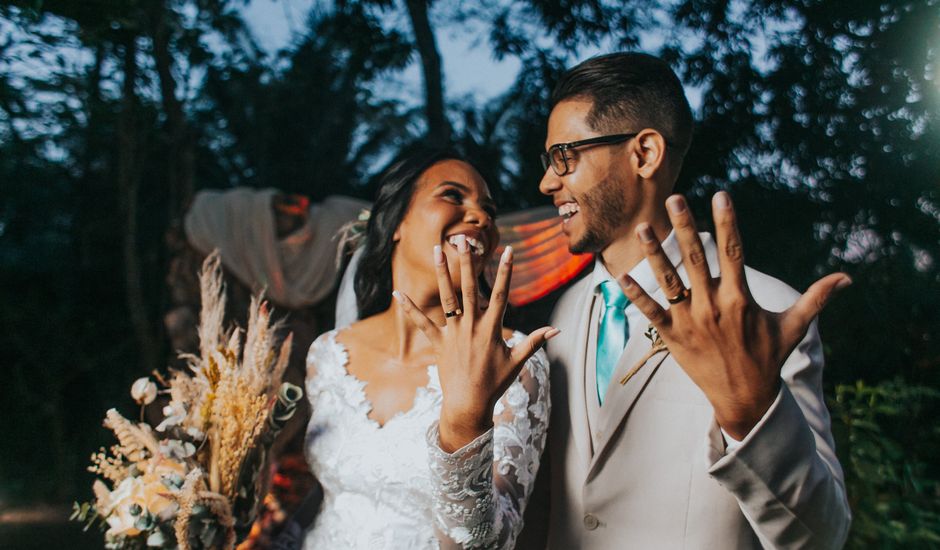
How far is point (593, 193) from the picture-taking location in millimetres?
1995

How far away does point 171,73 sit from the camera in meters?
7.61

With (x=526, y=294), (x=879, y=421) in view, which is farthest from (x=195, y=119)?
(x=879, y=421)

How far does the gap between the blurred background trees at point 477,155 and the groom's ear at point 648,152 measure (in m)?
0.65

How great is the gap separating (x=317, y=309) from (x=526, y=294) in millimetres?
2365

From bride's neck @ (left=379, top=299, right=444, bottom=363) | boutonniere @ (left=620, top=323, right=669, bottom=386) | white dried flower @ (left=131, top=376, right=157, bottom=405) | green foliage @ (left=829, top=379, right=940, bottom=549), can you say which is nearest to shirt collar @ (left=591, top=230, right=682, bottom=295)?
boutonniere @ (left=620, top=323, right=669, bottom=386)

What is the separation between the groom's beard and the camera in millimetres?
1983

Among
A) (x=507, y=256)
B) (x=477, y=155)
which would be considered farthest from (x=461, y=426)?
(x=477, y=155)

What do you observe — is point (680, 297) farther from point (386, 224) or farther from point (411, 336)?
point (386, 224)

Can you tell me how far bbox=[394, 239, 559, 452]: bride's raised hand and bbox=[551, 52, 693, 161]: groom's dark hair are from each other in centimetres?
83

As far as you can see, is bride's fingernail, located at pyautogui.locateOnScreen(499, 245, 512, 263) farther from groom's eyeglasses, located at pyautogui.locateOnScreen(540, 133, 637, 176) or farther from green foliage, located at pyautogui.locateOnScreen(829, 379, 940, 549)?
green foliage, located at pyautogui.locateOnScreen(829, 379, 940, 549)

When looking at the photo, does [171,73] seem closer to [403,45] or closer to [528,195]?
[403,45]

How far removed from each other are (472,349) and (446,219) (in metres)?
0.84

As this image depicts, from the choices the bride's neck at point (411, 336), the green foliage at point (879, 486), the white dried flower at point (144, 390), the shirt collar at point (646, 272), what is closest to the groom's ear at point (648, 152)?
the shirt collar at point (646, 272)

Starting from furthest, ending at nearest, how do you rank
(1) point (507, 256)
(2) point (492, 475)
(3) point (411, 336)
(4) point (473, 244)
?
(3) point (411, 336)
(4) point (473, 244)
(2) point (492, 475)
(1) point (507, 256)
